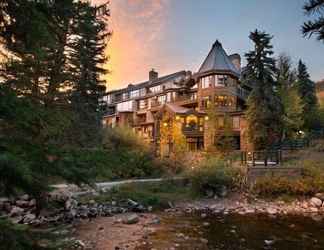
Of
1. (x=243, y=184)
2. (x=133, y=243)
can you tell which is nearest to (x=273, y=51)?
(x=243, y=184)

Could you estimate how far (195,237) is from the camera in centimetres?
1047

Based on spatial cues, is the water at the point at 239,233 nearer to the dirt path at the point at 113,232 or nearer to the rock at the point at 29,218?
the dirt path at the point at 113,232

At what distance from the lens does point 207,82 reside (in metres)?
37.9

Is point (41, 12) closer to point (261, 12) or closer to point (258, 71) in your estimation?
point (261, 12)

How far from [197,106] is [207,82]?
13.8 feet

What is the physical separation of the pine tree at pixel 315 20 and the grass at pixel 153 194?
11.8 meters

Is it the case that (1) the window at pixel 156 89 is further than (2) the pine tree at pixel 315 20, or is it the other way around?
(1) the window at pixel 156 89

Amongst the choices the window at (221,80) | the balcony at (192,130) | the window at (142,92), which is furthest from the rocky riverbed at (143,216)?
the window at (142,92)

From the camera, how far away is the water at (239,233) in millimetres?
9539

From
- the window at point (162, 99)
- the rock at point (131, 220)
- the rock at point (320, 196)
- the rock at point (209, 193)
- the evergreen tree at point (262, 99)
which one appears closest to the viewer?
the rock at point (131, 220)

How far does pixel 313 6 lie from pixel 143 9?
10831 mm

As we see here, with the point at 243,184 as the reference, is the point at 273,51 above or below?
above

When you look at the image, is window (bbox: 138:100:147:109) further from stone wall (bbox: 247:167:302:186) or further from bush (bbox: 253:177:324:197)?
bush (bbox: 253:177:324:197)

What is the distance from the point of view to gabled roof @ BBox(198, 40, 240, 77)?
36941 mm
